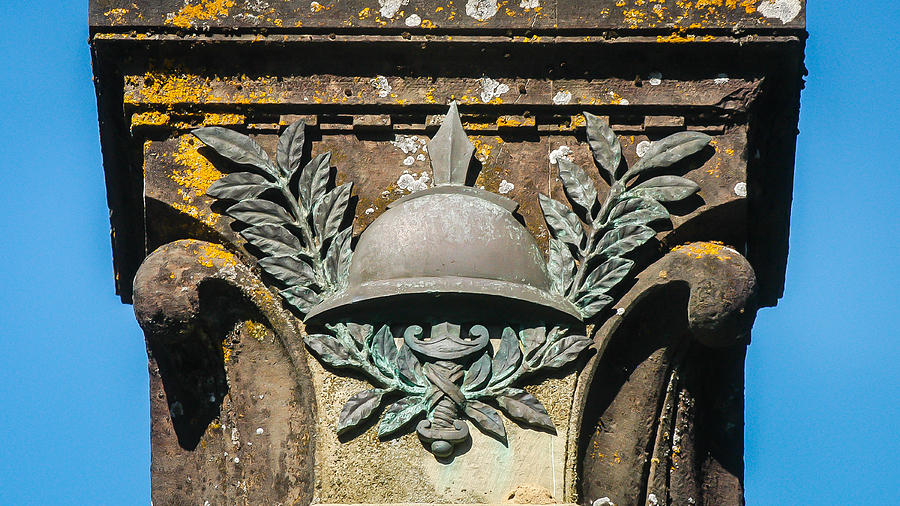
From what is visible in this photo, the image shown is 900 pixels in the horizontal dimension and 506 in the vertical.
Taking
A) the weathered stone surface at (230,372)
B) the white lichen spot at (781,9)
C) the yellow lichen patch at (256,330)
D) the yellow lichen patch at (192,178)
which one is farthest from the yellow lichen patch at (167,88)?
the white lichen spot at (781,9)

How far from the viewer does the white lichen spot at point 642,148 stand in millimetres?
8492

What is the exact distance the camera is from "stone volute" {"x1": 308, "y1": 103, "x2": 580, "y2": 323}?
8.03 meters

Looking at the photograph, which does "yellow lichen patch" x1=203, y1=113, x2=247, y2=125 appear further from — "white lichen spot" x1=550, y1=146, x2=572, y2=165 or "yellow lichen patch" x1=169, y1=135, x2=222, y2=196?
"white lichen spot" x1=550, y1=146, x2=572, y2=165

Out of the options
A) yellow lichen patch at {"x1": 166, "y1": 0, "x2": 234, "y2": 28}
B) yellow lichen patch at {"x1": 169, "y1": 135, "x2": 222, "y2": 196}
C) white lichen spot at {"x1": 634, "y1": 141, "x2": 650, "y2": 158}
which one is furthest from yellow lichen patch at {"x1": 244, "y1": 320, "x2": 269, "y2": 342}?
white lichen spot at {"x1": 634, "y1": 141, "x2": 650, "y2": 158}

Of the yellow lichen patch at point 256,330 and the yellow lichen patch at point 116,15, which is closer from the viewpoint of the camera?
the yellow lichen patch at point 256,330

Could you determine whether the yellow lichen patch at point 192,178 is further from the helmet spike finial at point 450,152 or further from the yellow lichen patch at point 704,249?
the yellow lichen patch at point 704,249

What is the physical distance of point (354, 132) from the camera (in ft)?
28.1

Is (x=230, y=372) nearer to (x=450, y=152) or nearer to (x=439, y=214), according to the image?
(x=439, y=214)

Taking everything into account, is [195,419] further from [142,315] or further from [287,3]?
[287,3]

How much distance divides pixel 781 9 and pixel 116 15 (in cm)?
248

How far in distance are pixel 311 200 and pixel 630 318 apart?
1.24 meters

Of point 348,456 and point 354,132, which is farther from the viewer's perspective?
point 354,132

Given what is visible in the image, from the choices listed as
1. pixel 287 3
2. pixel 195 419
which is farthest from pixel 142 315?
pixel 287 3

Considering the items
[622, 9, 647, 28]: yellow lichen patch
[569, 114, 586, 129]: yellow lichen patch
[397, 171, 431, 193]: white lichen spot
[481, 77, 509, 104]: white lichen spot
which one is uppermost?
[622, 9, 647, 28]: yellow lichen patch
